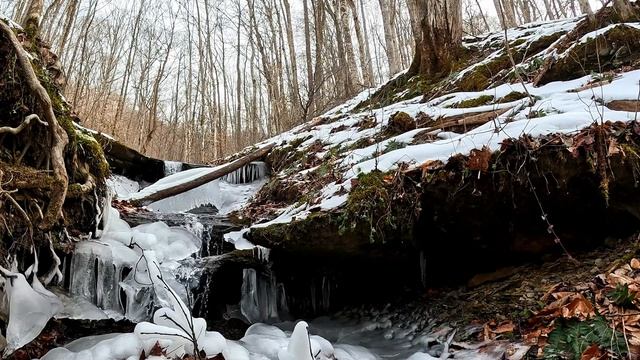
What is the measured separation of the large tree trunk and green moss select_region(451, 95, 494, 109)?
2.40m

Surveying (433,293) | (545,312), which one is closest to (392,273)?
(433,293)

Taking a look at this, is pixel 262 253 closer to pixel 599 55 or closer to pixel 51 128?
pixel 51 128

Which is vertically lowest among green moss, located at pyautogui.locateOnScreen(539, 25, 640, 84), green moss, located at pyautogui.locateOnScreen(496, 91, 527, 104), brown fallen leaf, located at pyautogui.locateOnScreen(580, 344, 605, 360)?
brown fallen leaf, located at pyautogui.locateOnScreen(580, 344, 605, 360)

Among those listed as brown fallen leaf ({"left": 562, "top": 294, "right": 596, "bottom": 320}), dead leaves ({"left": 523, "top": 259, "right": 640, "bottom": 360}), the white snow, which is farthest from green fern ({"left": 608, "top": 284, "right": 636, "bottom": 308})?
the white snow

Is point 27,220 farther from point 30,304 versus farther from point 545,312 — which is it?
point 545,312

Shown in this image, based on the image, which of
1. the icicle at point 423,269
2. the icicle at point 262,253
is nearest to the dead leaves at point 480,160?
the icicle at point 423,269

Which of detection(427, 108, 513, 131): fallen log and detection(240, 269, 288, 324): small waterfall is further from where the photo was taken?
detection(240, 269, 288, 324): small waterfall

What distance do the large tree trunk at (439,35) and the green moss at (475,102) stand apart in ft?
7.88

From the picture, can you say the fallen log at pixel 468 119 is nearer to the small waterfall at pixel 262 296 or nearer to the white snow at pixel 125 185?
the small waterfall at pixel 262 296

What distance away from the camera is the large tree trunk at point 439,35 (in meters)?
6.92

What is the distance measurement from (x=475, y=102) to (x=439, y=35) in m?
2.87

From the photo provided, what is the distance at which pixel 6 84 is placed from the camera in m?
3.34

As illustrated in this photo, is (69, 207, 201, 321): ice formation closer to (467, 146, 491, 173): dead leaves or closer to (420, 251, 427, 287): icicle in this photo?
(420, 251, 427, 287): icicle

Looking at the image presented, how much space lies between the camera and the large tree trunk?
6.92m
